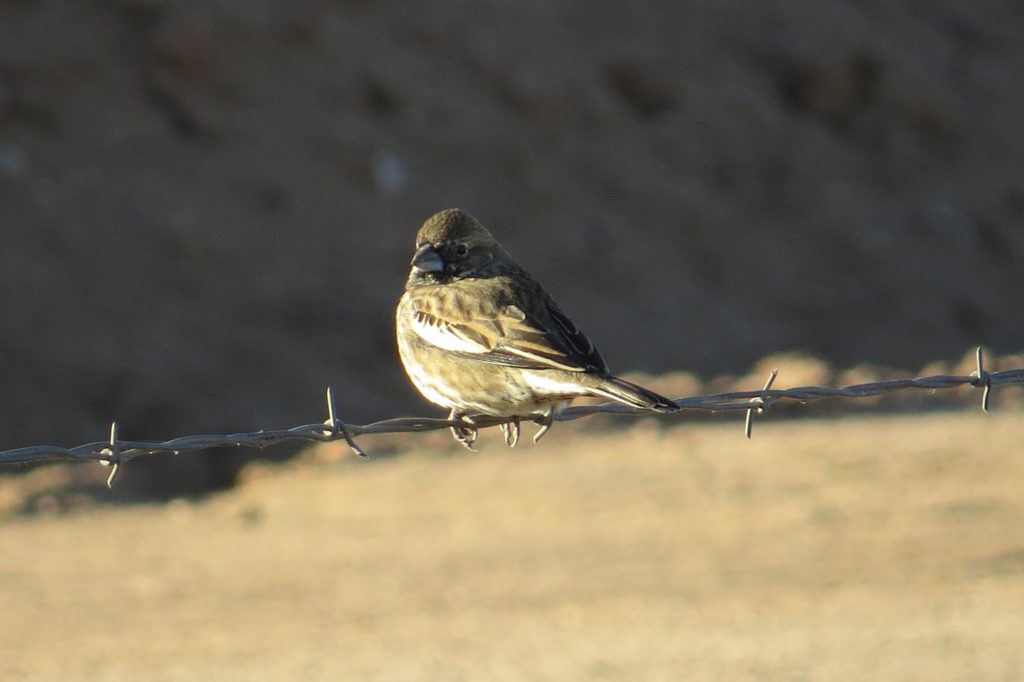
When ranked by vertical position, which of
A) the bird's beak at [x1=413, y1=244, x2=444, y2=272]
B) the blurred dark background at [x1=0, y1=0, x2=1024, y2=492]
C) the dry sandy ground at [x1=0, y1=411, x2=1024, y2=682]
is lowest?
the dry sandy ground at [x1=0, y1=411, x2=1024, y2=682]

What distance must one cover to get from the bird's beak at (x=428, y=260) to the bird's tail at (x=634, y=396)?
195 cm

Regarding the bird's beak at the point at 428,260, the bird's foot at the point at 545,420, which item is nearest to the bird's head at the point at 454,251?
the bird's beak at the point at 428,260

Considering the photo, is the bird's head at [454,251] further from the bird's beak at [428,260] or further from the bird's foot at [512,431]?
the bird's foot at [512,431]

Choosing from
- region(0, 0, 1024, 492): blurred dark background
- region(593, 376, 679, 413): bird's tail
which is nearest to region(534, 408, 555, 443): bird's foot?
region(593, 376, 679, 413): bird's tail

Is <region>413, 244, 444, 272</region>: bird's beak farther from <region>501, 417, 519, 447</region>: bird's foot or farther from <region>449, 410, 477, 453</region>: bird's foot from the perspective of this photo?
<region>449, 410, 477, 453</region>: bird's foot

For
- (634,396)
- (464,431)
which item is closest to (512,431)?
(464,431)

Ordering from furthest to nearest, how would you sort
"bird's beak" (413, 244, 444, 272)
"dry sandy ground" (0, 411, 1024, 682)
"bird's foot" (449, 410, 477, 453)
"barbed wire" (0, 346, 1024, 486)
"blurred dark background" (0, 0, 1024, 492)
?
"blurred dark background" (0, 0, 1024, 492) → "dry sandy ground" (0, 411, 1024, 682) → "bird's beak" (413, 244, 444, 272) → "bird's foot" (449, 410, 477, 453) → "barbed wire" (0, 346, 1024, 486)

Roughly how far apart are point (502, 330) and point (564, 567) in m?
7.21

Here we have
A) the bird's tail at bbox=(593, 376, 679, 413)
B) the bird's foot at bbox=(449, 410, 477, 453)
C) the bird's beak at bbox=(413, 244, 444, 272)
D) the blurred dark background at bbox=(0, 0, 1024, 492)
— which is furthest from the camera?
the blurred dark background at bbox=(0, 0, 1024, 492)

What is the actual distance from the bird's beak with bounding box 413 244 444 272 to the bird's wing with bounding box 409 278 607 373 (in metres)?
0.28

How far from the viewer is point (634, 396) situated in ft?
21.4

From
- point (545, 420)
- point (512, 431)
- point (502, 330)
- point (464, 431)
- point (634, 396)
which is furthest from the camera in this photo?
point (512, 431)

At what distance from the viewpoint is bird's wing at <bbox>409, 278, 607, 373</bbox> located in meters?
7.21

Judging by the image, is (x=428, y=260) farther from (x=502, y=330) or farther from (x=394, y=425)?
(x=394, y=425)
